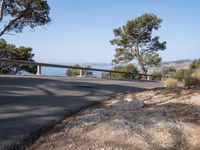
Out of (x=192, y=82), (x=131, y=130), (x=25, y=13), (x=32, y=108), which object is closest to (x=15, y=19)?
(x=25, y=13)

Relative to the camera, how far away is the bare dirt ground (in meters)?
6.14

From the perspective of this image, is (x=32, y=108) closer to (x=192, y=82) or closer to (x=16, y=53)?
(x=192, y=82)

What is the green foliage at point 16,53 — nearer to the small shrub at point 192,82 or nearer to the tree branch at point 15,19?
the tree branch at point 15,19

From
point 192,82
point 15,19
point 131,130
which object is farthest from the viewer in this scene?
point 15,19

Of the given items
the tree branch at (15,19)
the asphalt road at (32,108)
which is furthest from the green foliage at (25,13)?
the asphalt road at (32,108)

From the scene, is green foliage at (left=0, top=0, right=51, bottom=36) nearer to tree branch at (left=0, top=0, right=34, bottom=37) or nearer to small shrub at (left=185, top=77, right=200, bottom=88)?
tree branch at (left=0, top=0, right=34, bottom=37)

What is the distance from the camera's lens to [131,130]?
22.0ft

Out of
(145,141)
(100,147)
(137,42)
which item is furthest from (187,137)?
(137,42)

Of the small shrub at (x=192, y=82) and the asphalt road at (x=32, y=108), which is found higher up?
the small shrub at (x=192, y=82)

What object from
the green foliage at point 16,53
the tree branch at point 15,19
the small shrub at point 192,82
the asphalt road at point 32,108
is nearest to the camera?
the asphalt road at point 32,108

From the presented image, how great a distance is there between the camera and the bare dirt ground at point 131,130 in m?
6.14

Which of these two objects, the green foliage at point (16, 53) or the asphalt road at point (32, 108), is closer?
the asphalt road at point (32, 108)

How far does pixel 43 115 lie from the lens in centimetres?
866

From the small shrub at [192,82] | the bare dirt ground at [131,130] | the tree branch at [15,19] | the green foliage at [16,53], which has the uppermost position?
the tree branch at [15,19]
